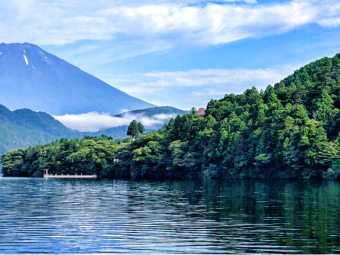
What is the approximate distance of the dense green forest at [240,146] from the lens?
9850 cm

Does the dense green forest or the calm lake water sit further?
the dense green forest

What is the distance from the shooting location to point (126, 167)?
144 metres

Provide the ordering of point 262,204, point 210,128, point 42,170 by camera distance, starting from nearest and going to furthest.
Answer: point 262,204 < point 210,128 < point 42,170

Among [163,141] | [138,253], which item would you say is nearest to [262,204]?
[138,253]

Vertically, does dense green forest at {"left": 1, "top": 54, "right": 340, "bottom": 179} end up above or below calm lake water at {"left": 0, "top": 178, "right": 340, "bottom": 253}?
above

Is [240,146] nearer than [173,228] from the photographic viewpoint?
No

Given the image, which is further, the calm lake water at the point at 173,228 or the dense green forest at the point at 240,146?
the dense green forest at the point at 240,146

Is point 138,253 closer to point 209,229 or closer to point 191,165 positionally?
point 209,229

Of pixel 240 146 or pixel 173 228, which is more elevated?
pixel 240 146

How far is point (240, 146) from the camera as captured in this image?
112m

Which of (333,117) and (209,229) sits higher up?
(333,117)

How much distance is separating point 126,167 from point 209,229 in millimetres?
118508

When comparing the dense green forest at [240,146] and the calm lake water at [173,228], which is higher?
the dense green forest at [240,146]

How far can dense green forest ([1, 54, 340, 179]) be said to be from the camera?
9850cm
